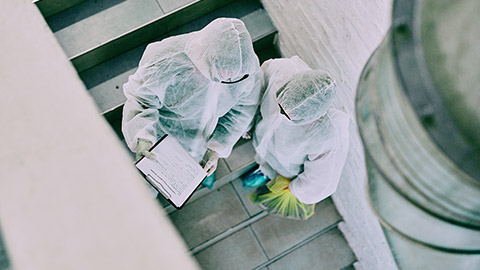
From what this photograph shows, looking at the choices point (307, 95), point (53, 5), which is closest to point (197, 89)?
point (307, 95)

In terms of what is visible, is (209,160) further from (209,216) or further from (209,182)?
(209,216)

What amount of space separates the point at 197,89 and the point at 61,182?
1533 millimetres

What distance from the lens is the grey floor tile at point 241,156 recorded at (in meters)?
2.98

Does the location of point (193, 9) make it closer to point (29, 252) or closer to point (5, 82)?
point (5, 82)

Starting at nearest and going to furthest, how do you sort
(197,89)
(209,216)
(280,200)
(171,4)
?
1. (197,89)
2. (171,4)
3. (280,200)
4. (209,216)

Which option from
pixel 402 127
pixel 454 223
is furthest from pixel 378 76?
pixel 454 223

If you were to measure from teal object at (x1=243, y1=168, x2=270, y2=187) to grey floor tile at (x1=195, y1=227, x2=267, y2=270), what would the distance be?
40 cm

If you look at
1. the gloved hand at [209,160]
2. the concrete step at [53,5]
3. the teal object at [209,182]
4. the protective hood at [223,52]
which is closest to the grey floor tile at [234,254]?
the teal object at [209,182]

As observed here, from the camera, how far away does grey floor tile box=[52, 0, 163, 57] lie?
2.70m

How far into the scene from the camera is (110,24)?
2.75 metres

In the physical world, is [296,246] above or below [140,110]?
below

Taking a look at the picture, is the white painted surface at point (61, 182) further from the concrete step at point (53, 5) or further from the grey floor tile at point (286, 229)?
the grey floor tile at point (286, 229)

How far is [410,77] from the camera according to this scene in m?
0.46

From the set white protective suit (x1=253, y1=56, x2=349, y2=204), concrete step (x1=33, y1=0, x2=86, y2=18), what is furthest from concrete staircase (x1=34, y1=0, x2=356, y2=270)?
white protective suit (x1=253, y1=56, x2=349, y2=204)
